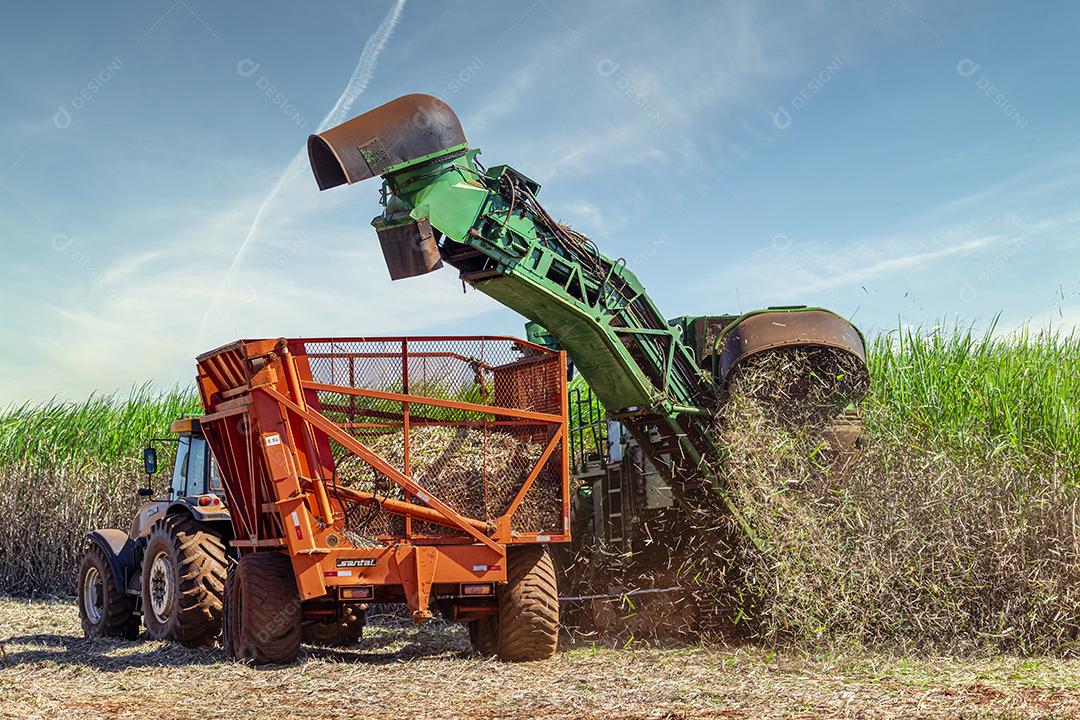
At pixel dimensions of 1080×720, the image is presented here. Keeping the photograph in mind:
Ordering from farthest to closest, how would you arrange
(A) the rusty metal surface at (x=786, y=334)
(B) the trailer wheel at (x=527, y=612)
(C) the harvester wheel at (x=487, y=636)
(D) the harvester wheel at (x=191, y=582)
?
1. (D) the harvester wheel at (x=191, y=582)
2. (A) the rusty metal surface at (x=786, y=334)
3. (C) the harvester wheel at (x=487, y=636)
4. (B) the trailer wheel at (x=527, y=612)

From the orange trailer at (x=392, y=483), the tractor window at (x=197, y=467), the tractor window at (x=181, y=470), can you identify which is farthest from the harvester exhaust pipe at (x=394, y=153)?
the tractor window at (x=181, y=470)

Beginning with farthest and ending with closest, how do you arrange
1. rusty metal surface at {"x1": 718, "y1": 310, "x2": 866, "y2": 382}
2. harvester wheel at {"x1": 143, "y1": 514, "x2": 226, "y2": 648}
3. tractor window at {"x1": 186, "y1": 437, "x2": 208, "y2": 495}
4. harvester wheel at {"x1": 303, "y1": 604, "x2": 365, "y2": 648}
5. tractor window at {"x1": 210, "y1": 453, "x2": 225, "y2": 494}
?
tractor window at {"x1": 186, "y1": 437, "x2": 208, "y2": 495} < tractor window at {"x1": 210, "y1": 453, "x2": 225, "y2": 494} < harvester wheel at {"x1": 303, "y1": 604, "x2": 365, "y2": 648} < harvester wheel at {"x1": 143, "y1": 514, "x2": 226, "y2": 648} < rusty metal surface at {"x1": 718, "y1": 310, "x2": 866, "y2": 382}

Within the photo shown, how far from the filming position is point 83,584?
38.9 ft

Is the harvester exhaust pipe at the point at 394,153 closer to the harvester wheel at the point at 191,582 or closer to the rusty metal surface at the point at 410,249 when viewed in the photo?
the rusty metal surface at the point at 410,249

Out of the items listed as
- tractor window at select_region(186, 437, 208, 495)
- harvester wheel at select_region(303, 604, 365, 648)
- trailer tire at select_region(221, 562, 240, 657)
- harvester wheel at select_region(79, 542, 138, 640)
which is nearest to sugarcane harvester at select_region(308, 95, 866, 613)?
trailer tire at select_region(221, 562, 240, 657)

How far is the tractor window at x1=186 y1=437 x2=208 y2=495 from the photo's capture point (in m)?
10.5

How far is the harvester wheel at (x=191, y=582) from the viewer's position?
364 inches

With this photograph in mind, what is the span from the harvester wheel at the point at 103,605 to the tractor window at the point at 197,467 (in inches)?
63.6

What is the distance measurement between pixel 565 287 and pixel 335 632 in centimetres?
411

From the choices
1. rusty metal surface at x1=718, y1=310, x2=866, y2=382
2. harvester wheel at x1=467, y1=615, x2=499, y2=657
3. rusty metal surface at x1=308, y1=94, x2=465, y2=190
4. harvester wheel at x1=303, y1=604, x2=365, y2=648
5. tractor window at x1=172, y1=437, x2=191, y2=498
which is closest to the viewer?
rusty metal surface at x1=308, y1=94, x2=465, y2=190

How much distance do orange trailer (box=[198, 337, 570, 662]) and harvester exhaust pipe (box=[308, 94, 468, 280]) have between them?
74 centimetres

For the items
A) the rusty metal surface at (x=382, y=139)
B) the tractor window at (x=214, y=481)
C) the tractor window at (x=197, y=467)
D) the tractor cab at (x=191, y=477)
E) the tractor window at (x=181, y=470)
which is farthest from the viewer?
the tractor window at (x=181, y=470)

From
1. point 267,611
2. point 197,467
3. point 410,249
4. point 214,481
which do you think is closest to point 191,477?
point 197,467

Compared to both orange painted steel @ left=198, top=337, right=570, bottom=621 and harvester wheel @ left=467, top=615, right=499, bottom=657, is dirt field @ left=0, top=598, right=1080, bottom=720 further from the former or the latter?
orange painted steel @ left=198, top=337, right=570, bottom=621
